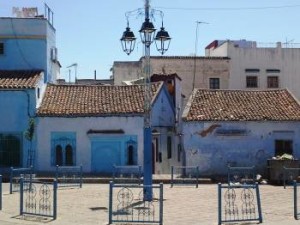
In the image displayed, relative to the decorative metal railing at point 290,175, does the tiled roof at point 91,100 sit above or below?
above

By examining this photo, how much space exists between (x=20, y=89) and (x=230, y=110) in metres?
10.9

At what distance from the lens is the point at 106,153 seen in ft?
95.6

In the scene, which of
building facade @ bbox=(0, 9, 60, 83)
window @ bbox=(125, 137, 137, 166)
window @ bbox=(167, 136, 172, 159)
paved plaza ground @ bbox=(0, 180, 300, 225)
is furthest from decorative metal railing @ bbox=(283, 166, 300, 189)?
building facade @ bbox=(0, 9, 60, 83)

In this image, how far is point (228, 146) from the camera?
28297mm

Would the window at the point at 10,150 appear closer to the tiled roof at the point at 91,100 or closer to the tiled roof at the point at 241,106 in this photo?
the tiled roof at the point at 91,100

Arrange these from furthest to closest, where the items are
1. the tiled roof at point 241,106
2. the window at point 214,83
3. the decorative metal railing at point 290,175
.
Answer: the window at point 214,83, the tiled roof at point 241,106, the decorative metal railing at point 290,175

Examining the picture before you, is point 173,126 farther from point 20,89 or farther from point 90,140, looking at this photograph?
point 20,89

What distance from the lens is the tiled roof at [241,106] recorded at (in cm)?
2841

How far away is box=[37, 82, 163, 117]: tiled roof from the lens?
29125 mm

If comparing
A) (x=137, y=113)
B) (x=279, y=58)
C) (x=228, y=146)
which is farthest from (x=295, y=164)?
(x=279, y=58)

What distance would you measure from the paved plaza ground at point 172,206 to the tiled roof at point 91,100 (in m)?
6.17

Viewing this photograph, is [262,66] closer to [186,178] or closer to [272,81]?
[272,81]

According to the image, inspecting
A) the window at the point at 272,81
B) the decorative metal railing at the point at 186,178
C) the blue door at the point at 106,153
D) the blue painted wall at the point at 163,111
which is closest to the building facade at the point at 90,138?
the blue door at the point at 106,153

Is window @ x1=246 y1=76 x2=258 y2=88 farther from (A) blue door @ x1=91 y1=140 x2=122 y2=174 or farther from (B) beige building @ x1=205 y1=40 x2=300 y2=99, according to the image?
(A) blue door @ x1=91 y1=140 x2=122 y2=174
